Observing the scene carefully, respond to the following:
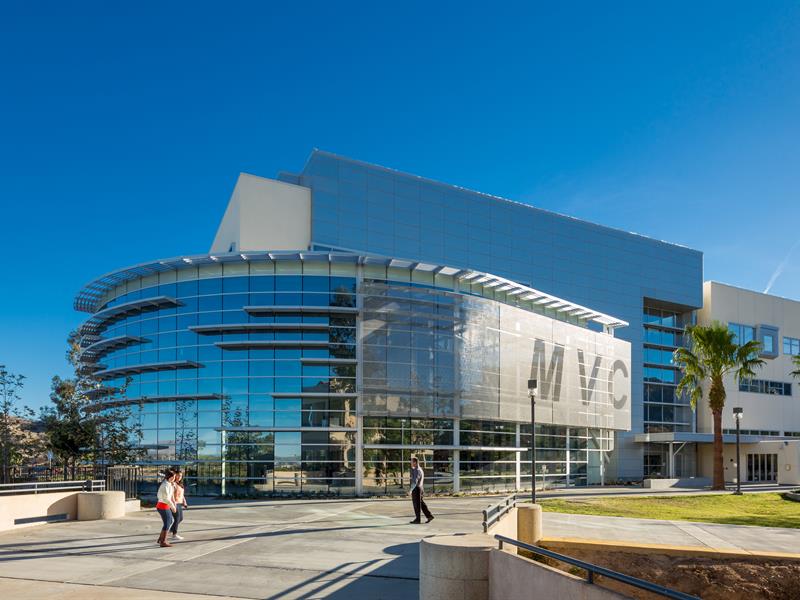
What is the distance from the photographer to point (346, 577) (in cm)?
1202

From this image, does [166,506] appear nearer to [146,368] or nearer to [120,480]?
[120,480]

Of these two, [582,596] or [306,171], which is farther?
[306,171]

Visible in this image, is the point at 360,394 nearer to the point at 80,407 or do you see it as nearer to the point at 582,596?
the point at 80,407

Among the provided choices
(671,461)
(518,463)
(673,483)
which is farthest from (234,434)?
(671,461)

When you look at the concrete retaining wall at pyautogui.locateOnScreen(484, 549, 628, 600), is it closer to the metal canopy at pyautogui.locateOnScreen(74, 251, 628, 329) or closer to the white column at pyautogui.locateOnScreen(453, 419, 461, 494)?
the metal canopy at pyautogui.locateOnScreen(74, 251, 628, 329)

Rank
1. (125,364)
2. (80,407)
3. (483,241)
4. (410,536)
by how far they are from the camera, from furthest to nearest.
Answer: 1. (483,241)
2. (125,364)
3. (80,407)
4. (410,536)

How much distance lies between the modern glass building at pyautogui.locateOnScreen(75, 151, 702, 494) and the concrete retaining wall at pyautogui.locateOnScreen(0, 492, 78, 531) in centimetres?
1057

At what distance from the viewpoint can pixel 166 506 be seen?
1521cm

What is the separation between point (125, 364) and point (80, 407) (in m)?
4.39

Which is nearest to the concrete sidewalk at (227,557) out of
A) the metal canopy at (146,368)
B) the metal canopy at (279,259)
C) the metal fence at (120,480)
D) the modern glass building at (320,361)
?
the metal fence at (120,480)

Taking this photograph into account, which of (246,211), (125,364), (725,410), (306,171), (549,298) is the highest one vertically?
(306,171)

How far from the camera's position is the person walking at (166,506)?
49.1ft

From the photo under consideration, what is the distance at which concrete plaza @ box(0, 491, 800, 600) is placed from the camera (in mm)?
11219

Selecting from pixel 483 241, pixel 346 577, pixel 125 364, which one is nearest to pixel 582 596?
pixel 346 577
